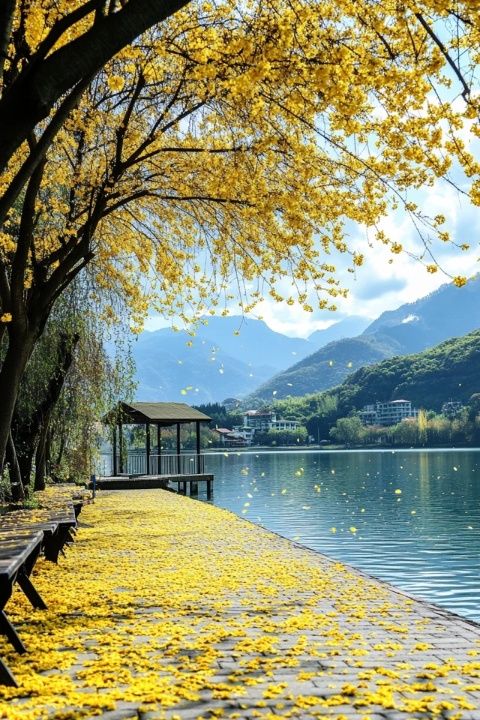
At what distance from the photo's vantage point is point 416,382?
14488cm

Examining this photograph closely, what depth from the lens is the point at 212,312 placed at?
14.1 metres

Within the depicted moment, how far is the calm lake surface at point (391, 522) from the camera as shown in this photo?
636 inches

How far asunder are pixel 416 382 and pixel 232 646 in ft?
471

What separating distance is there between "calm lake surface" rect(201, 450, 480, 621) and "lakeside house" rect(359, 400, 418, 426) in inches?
3535

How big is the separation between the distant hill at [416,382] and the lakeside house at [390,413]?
138 cm

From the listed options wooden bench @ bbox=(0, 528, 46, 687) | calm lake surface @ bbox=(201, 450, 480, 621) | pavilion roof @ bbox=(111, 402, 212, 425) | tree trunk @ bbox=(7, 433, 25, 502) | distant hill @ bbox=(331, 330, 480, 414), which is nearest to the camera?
wooden bench @ bbox=(0, 528, 46, 687)

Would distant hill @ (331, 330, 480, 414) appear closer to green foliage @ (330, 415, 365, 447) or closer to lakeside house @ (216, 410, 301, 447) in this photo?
green foliage @ (330, 415, 365, 447)

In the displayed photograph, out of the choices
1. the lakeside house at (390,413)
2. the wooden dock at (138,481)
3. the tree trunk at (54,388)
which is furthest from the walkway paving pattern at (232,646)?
the lakeside house at (390,413)

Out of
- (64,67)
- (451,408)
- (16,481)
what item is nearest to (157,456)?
(16,481)

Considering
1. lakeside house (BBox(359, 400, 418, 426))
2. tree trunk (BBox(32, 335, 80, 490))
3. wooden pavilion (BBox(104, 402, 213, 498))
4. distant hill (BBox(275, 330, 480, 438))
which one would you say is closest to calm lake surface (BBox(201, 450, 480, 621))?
wooden pavilion (BBox(104, 402, 213, 498))

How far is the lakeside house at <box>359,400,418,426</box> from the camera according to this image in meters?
140

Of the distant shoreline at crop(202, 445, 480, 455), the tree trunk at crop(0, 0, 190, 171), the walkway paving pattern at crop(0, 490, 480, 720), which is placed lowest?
the distant shoreline at crop(202, 445, 480, 455)

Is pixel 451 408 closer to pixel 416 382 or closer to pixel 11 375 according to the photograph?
pixel 416 382

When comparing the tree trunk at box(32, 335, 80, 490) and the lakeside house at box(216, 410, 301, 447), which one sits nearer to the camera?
the tree trunk at box(32, 335, 80, 490)
